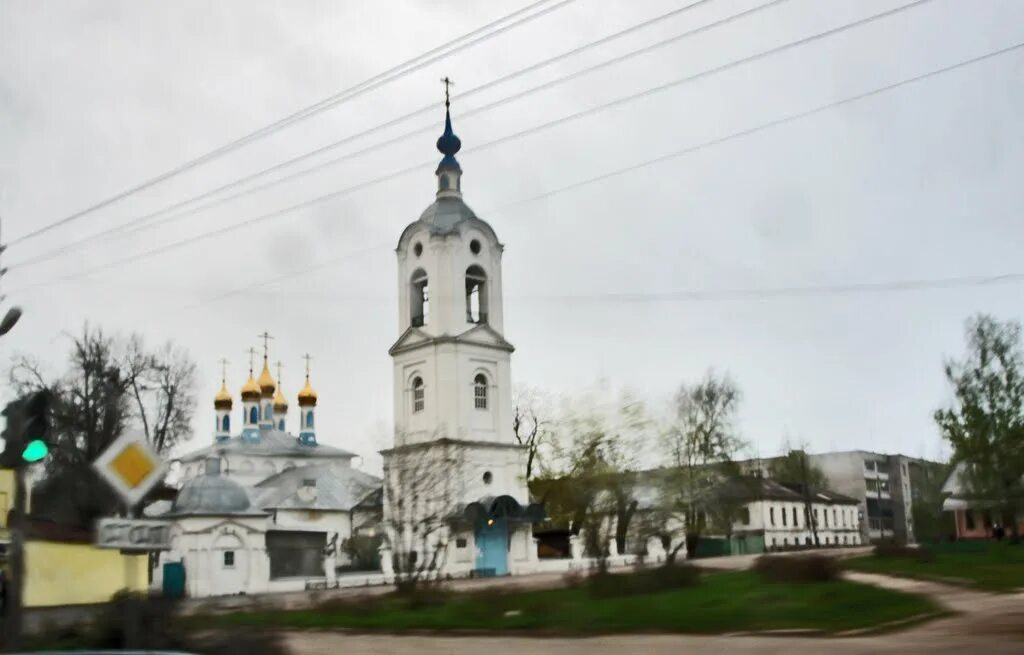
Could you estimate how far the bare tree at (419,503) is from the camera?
29562 millimetres

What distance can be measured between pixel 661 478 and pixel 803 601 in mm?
12732

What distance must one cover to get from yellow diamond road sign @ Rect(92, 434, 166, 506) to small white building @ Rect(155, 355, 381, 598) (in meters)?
21.6

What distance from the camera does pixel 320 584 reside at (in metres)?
46.1

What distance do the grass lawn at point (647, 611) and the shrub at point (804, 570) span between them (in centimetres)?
41

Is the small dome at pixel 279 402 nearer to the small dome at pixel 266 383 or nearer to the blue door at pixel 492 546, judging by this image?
the small dome at pixel 266 383

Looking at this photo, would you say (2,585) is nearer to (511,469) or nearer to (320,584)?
(320,584)

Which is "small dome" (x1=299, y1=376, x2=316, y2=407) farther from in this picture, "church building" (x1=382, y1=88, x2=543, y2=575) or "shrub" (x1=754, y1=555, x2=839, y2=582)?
"shrub" (x1=754, y1=555, x2=839, y2=582)

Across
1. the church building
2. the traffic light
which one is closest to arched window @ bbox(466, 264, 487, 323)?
the church building

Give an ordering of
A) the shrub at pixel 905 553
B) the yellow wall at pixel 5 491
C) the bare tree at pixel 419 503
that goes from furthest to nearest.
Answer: the yellow wall at pixel 5 491
the shrub at pixel 905 553
the bare tree at pixel 419 503

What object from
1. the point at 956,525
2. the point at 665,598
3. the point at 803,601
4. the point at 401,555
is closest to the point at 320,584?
the point at 401,555

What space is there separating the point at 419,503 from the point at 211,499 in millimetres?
11987

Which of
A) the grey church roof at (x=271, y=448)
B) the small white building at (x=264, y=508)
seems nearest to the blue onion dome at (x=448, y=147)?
the small white building at (x=264, y=508)

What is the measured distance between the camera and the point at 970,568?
1129 inches

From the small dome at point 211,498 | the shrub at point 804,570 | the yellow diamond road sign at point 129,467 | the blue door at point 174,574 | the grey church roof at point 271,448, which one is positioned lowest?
the blue door at point 174,574
